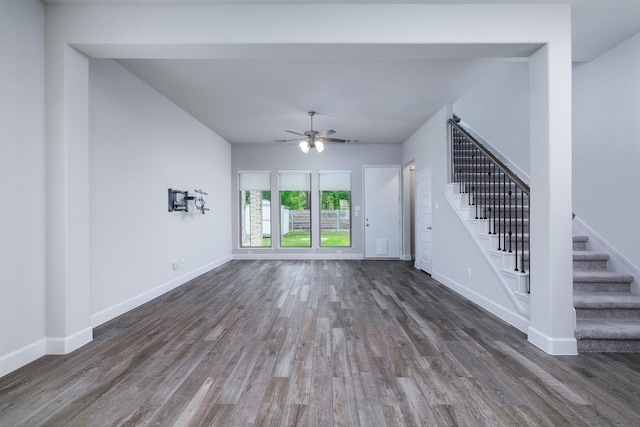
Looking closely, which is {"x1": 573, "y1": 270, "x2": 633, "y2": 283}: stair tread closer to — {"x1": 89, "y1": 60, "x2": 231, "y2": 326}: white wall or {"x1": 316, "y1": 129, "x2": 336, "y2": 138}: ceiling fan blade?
{"x1": 316, "y1": 129, "x2": 336, "y2": 138}: ceiling fan blade

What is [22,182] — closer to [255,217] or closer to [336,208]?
[255,217]

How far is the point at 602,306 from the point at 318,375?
2734mm

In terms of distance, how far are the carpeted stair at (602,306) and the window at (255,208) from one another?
6.13m

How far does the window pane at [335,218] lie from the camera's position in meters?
7.91

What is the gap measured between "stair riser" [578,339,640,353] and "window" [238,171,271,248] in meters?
6.33

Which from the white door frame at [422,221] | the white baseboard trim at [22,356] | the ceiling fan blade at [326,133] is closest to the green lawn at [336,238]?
the white door frame at [422,221]

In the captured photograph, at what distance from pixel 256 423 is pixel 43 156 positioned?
8.84ft

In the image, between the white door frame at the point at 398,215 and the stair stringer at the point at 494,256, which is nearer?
the stair stringer at the point at 494,256

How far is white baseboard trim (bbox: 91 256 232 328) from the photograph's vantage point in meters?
3.34

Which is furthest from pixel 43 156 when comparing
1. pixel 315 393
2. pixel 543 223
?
pixel 543 223

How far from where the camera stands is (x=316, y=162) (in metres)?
7.84

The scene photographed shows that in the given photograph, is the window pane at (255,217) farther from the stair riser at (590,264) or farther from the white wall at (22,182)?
the stair riser at (590,264)

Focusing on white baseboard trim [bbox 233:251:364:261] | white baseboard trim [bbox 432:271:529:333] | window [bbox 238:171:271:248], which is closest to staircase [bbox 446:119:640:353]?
white baseboard trim [bbox 432:271:529:333]

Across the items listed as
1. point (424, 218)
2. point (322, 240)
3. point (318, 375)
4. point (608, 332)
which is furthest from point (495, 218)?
point (322, 240)
